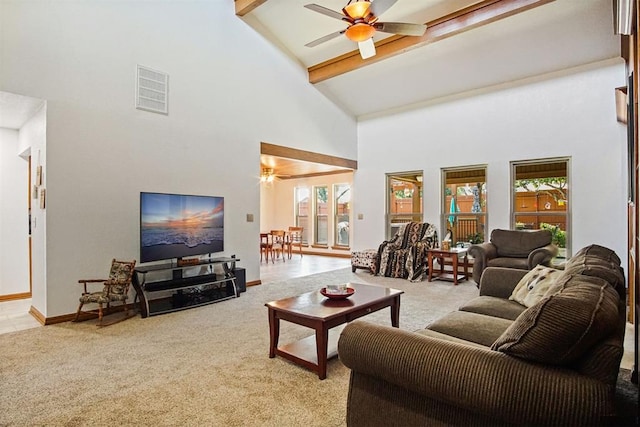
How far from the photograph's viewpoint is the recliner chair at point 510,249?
204 inches

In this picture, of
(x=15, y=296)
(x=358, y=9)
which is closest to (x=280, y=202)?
(x=15, y=296)

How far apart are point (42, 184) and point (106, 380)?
99.3 inches

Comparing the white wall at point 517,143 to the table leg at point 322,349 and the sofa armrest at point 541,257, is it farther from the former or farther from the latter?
the table leg at point 322,349

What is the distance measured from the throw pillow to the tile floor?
87 centimetres

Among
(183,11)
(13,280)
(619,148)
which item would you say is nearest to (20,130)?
(13,280)

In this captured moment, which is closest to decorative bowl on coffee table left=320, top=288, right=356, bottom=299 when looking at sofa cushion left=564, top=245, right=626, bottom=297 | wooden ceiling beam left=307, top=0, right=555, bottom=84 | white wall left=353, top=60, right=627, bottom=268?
sofa cushion left=564, top=245, right=626, bottom=297

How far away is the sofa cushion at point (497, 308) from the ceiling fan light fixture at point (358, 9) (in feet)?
10.4

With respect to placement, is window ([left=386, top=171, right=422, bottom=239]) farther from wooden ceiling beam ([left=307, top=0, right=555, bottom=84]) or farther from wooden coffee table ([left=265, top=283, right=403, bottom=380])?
wooden coffee table ([left=265, top=283, right=403, bottom=380])

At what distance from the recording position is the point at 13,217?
16.1 ft

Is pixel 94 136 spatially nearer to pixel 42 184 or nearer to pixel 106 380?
pixel 42 184

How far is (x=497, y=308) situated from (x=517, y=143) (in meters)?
4.60

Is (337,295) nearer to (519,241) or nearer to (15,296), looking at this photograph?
(519,241)

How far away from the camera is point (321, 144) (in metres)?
7.14

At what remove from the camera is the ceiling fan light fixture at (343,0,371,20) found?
381 centimetres
